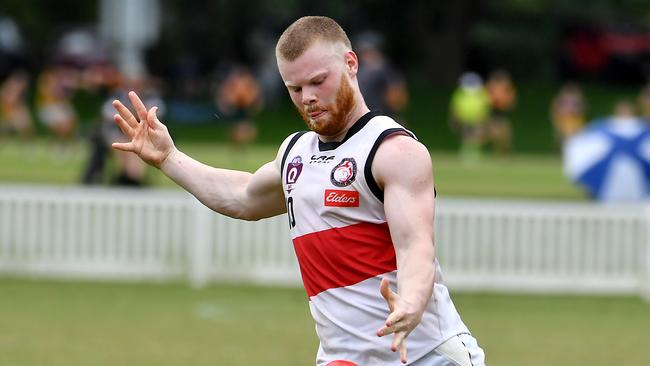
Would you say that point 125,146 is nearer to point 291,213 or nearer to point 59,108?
point 291,213

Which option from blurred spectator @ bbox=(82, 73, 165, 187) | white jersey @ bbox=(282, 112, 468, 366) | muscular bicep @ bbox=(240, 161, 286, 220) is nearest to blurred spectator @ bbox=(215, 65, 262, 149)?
blurred spectator @ bbox=(82, 73, 165, 187)

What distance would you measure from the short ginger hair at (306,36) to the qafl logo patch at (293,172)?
1.26 ft

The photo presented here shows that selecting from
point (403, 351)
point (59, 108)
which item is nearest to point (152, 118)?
point (403, 351)

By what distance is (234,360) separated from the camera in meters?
10.1

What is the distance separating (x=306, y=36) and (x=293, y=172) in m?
0.49

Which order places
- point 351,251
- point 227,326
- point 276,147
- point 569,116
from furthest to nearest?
point 569,116
point 276,147
point 227,326
point 351,251

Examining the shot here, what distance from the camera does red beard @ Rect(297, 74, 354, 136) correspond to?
477 centimetres

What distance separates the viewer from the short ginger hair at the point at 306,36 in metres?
4.76

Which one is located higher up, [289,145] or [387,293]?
[289,145]

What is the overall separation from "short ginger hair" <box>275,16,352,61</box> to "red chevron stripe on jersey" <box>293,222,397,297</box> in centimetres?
59

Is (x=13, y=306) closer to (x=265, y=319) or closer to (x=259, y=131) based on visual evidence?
(x=265, y=319)

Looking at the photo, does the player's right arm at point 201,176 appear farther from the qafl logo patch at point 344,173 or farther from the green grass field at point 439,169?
the green grass field at point 439,169

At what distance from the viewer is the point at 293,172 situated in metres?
5.00

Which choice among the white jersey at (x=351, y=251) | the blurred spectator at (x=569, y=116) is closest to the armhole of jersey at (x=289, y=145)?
the white jersey at (x=351, y=251)
